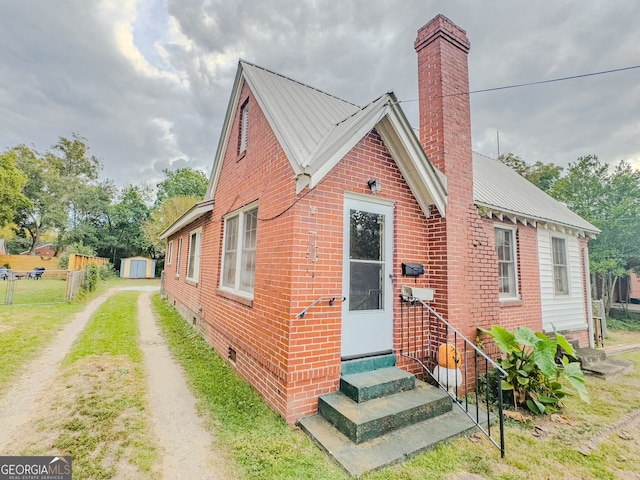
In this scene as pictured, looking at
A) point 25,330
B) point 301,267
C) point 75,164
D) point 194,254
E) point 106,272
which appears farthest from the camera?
point 75,164

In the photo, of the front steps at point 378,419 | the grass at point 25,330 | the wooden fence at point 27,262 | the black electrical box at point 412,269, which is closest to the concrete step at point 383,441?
the front steps at point 378,419

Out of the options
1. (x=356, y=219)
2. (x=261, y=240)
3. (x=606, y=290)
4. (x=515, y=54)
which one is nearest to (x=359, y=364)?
(x=356, y=219)

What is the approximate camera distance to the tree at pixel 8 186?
22.3 metres

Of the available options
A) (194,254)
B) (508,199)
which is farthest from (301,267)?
(194,254)

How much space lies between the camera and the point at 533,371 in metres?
4.17

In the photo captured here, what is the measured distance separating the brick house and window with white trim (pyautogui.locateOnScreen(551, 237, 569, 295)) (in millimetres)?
1294

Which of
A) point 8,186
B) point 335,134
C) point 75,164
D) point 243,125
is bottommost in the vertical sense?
point 335,134

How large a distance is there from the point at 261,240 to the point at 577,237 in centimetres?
987

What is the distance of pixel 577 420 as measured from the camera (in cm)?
384

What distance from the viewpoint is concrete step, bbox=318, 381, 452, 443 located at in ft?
9.63

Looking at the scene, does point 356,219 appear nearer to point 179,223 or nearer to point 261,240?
point 261,240

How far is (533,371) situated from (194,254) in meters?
9.38

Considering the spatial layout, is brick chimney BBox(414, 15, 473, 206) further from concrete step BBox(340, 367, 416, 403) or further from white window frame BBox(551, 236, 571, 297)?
white window frame BBox(551, 236, 571, 297)

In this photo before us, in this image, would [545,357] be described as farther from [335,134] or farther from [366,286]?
[335,134]
